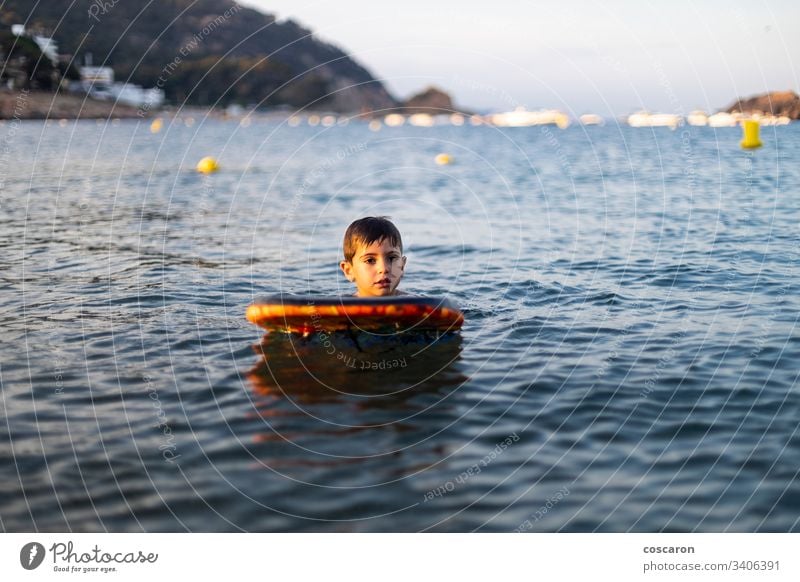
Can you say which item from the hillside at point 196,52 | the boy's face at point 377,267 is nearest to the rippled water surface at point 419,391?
the boy's face at point 377,267

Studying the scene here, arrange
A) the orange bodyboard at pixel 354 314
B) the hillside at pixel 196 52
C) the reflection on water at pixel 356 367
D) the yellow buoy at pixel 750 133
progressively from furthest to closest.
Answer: the hillside at pixel 196 52 → the yellow buoy at pixel 750 133 → the orange bodyboard at pixel 354 314 → the reflection on water at pixel 356 367

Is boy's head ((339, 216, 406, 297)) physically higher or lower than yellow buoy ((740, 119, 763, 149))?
lower

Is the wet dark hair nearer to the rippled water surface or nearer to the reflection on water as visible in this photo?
the reflection on water

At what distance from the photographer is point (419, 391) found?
8.02 m

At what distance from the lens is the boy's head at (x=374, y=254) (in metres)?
9.24

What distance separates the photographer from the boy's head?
364 inches

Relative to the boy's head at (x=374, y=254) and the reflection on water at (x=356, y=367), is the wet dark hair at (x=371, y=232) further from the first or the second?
the reflection on water at (x=356, y=367)

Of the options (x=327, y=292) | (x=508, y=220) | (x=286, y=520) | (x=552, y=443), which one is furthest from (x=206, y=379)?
(x=508, y=220)

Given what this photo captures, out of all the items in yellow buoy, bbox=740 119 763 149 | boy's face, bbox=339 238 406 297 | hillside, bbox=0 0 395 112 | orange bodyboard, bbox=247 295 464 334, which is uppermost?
hillside, bbox=0 0 395 112

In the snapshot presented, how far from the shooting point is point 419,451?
672 centimetres

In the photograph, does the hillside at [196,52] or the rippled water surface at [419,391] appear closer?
the rippled water surface at [419,391]

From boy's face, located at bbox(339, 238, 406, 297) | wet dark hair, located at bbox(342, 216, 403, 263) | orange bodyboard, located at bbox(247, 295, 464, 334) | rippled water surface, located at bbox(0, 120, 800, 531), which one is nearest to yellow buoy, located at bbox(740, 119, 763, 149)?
rippled water surface, located at bbox(0, 120, 800, 531)

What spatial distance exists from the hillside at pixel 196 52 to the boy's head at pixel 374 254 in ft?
288

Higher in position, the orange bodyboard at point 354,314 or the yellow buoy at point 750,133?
the yellow buoy at point 750,133
